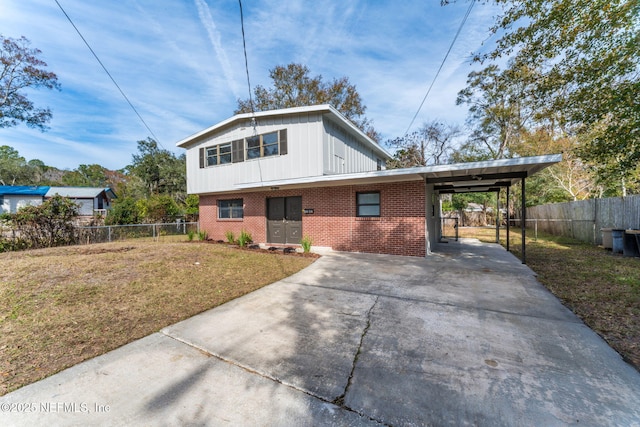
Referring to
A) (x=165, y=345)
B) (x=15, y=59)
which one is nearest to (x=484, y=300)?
(x=165, y=345)

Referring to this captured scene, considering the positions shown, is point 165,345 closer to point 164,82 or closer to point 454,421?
point 454,421

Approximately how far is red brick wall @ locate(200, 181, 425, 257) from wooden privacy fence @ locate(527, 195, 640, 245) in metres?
7.59

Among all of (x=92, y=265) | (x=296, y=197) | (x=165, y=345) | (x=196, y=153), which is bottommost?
(x=165, y=345)

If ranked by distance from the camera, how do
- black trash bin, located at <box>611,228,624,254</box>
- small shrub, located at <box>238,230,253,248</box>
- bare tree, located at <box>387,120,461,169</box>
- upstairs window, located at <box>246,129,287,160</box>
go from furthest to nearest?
bare tree, located at <box>387,120,461,169</box>
small shrub, located at <box>238,230,253,248</box>
upstairs window, located at <box>246,129,287,160</box>
black trash bin, located at <box>611,228,624,254</box>

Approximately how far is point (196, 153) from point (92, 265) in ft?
27.9

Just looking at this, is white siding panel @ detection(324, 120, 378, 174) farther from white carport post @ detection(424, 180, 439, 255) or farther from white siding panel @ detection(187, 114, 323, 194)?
white carport post @ detection(424, 180, 439, 255)

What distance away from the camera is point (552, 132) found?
17250mm

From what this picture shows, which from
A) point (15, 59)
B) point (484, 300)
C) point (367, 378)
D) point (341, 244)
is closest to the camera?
point (367, 378)

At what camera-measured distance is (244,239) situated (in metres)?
10.9

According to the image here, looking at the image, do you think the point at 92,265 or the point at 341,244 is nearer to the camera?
the point at 92,265

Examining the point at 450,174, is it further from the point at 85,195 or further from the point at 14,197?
the point at 14,197

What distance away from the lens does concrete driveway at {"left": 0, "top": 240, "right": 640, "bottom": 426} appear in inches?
77.8

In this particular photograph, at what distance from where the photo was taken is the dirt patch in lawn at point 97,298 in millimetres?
2846

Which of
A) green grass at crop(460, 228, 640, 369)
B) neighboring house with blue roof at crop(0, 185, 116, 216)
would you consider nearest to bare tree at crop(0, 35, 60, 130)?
neighboring house with blue roof at crop(0, 185, 116, 216)
